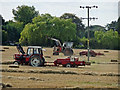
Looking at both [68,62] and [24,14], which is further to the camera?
[24,14]

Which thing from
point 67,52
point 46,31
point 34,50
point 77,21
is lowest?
point 67,52

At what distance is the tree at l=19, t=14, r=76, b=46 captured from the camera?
3789 inches

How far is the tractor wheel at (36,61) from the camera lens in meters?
36.8

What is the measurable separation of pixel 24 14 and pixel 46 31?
122 ft

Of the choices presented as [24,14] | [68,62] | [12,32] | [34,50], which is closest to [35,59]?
[34,50]

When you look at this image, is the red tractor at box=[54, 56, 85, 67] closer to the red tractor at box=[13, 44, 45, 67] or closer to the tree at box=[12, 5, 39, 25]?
the red tractor at box=[13, 44, 45, 67]

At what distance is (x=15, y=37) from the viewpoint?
10956 centimetres

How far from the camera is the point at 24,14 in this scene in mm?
132500

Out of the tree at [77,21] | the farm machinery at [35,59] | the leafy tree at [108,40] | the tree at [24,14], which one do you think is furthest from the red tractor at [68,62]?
the tree at [77,21]

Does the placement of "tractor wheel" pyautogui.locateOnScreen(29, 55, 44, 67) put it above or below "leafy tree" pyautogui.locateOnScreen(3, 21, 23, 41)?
below

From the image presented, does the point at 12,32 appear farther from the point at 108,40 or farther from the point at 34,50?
the point at 34,50

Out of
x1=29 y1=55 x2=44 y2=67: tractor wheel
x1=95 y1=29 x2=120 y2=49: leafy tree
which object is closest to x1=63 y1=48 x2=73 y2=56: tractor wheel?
x1=29 y1=55 x2=44 y2=67: tractor wheel

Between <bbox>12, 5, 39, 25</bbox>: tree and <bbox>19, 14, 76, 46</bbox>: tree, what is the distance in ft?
94.0

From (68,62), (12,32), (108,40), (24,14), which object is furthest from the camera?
(24,14)
